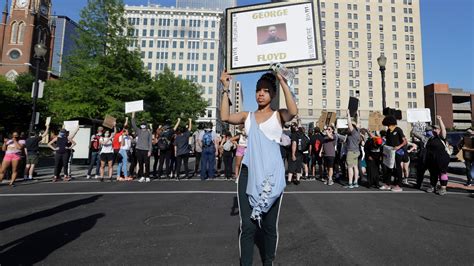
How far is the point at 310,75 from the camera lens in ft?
268

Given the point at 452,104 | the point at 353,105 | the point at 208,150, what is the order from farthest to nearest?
1. the point at 452,104
2. the point at 208,150
3. the point at 353,105

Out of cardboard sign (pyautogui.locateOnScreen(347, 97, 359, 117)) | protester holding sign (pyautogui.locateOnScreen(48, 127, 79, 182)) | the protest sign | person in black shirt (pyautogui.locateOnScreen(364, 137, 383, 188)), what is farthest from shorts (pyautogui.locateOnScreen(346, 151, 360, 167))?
protester holding sign (pyautogui.locateOnScreen(48, 127, 79, 182))

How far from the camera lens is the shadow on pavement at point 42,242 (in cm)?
316

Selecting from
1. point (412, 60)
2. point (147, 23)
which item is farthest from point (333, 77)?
point (147, 23)

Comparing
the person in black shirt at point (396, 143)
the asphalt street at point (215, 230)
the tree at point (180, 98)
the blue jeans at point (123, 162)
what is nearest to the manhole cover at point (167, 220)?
the asphalt street at point (215, 230)

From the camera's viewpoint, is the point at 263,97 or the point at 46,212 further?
the point at 46,212

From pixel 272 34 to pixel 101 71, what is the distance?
2084cm

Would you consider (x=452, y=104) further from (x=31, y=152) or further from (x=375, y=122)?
(x=31, y=152)

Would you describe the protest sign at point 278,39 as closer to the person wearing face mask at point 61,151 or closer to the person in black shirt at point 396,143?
the person in black shirt at point 396,143

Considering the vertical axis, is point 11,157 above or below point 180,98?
below

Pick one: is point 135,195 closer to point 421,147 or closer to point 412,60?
point 421,147

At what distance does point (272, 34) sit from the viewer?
144 inches

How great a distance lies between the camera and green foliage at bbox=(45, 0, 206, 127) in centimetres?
2061

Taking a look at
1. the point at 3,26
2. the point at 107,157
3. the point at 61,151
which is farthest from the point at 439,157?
the point at 3,26
